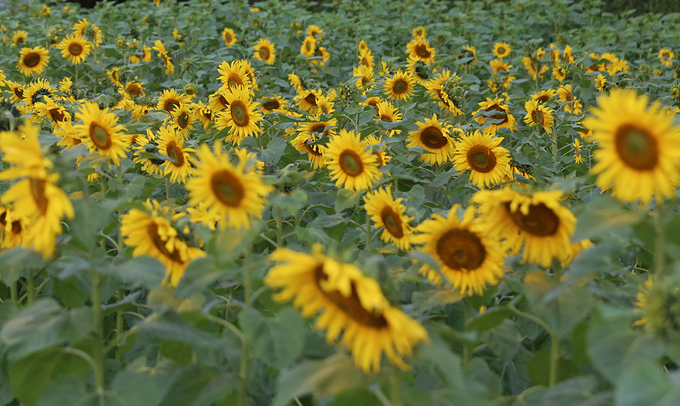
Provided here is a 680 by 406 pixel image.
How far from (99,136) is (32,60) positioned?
3.42 m

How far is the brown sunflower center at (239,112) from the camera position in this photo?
323cm

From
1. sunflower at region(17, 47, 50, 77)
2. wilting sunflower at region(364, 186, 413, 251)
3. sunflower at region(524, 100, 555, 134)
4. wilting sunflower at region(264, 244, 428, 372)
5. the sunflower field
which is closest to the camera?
wilting sunflower at region(264, 244, 428, 372)

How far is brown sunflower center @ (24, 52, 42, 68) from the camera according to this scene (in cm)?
507

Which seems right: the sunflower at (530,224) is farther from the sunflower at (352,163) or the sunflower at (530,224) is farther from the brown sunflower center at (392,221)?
the sunflower at (352,163)

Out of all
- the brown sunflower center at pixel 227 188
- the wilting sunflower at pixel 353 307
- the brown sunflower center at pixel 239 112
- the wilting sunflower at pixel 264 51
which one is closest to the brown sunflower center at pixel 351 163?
the brown sunflower center at pixel 239 112

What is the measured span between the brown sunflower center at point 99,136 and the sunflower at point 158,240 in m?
0.57

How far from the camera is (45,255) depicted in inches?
57.9

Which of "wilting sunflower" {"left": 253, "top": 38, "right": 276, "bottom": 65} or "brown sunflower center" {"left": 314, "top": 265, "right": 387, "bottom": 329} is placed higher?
"brown sunflower center" {"left": 314, "top": 265, "right": 387, "bottom": 329}

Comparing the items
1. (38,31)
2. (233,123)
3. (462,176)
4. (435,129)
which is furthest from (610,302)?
(38,31)

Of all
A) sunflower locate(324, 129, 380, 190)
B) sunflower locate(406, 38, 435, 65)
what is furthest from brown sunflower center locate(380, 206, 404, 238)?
sunflower locate(406, 38, 435, 65)

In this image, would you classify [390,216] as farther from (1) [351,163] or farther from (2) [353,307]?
(2) [353,307]

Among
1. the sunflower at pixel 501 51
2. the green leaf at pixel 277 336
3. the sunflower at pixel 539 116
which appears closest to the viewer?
the green leaf at pixel 277 336

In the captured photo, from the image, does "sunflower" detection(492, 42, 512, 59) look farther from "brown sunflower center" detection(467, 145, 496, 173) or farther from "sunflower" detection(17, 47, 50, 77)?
"sunflower" detection(17, 47, 50, 77)

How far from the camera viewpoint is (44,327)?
1.42m
